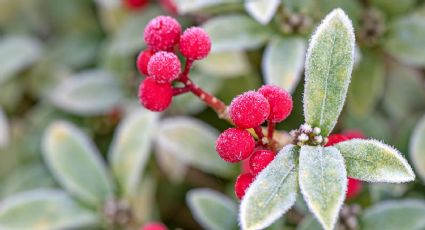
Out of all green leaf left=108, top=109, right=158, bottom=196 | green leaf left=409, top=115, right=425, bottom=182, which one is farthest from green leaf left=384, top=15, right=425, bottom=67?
green leaf left=108, top=109, right=158, bottom=196

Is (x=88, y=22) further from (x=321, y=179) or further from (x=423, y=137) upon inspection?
(x=321, y=179)

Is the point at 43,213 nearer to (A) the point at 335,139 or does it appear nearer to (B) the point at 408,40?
(A) the point at 335,139

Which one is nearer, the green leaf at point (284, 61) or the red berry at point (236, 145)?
the red berry at point (236, 145)

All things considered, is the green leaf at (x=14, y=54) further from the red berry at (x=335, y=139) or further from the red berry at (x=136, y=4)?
the red berry at (x=335, y=139)

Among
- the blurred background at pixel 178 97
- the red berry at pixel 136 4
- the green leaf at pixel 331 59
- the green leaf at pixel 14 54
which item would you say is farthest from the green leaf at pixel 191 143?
the green leaf at pixel 331 59

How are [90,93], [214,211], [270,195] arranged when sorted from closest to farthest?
[270,195]
[214,211]
[90,93]

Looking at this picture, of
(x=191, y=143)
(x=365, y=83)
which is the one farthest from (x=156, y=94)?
(x=365, y=83)
